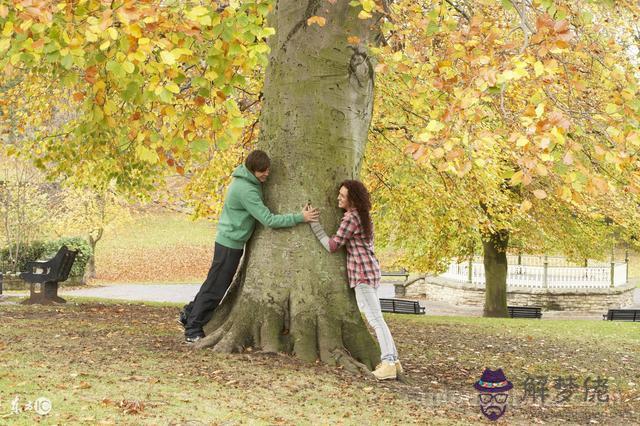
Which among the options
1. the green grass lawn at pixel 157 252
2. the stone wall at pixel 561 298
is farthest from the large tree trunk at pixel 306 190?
the green grass lawn at pixel 157 252

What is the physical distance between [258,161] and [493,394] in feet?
10.0

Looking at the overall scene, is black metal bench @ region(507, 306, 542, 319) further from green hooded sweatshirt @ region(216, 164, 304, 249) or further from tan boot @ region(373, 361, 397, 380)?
green hooded sweatshirt @ region(216, 164, 304, 249)

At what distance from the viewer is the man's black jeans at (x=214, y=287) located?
795 centimetres

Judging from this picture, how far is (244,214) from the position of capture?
7.80m

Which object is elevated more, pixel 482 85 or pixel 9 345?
pixel 482 85

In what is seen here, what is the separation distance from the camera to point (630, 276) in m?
45.8

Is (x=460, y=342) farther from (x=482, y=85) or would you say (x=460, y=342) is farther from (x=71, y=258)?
(x=71, y=258)

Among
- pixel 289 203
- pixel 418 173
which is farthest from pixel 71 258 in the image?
pixel 289 203

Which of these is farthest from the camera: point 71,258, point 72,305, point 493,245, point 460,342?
point 493,245

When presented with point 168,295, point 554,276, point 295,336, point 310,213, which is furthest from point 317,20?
point 554,276

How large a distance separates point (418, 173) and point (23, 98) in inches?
288

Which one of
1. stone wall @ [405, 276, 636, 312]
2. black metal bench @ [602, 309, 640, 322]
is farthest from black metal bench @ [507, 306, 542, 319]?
stone wall @ [405, 276, 636, 312]

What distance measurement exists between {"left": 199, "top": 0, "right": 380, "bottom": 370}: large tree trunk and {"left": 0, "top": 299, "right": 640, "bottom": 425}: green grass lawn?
32 cm

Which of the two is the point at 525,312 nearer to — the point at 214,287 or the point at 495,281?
Result: the point at 495,281
